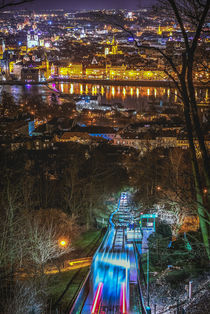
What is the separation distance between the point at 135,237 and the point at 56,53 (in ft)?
101

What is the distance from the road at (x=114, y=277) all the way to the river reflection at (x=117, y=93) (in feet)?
31.3

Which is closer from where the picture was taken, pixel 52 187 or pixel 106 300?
pixel 106 300

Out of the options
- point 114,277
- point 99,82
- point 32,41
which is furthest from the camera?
point 32,41

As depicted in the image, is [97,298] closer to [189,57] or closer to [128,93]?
[189,57]

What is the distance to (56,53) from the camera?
32.6 m

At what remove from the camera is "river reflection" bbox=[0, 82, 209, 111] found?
1528 centimetres

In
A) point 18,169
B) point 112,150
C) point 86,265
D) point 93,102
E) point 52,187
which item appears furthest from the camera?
point 93,102

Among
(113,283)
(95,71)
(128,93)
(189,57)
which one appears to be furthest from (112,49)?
(189,57)

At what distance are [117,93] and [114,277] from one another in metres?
16.8

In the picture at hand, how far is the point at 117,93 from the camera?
19.1m

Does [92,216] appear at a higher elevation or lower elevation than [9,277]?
lower

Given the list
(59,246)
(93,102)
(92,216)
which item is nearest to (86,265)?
(59,246)

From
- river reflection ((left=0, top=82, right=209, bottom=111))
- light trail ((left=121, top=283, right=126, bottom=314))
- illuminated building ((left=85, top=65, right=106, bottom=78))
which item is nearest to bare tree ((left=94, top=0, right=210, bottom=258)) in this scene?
light trail ((left=121, top=283, right=126, bottom=314))

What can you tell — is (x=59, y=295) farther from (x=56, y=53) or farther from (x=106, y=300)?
(x=56, y=53)
